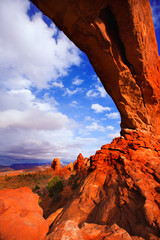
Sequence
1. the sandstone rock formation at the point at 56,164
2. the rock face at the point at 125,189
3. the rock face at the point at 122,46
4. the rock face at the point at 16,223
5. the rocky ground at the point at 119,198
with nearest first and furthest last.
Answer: the rocky ground at the point at 119,198
the rock face at the point at 16,223
the rock face at the point at 125,189
the rock face at the point at 122,46
the sandstone rock formation at the point at 56,164

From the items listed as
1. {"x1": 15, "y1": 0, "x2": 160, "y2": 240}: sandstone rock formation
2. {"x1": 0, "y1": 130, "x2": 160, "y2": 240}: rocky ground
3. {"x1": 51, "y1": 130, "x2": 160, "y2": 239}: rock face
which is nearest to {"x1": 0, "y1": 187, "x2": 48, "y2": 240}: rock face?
{"x1": 0, "y1": 130, "x2": 160, "y2": 240}: rocky ground

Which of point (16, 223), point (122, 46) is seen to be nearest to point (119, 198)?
point (16, 223)

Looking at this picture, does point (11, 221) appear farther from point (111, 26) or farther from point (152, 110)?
point (152, 110)

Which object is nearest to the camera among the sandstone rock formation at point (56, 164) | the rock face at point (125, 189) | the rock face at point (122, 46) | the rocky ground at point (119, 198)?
the rocky ground at point (119, 198)

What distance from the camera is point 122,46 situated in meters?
8.70

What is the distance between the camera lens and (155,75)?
35.2 ft

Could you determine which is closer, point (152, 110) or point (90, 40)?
point (90, 40)

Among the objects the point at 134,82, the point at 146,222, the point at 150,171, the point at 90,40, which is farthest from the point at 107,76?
the point at 146,222

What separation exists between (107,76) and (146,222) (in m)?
9.33

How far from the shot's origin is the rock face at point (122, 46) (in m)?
5.68

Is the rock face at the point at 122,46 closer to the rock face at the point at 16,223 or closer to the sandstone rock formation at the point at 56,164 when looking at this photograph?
the rock face at the point at 16,223

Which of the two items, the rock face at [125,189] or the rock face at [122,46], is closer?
the rock face at [125,189]

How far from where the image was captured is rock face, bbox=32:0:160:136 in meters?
5.68

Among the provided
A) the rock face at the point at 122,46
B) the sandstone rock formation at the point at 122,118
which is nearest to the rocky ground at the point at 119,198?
the sandstone rock formation at the point at 122,118
